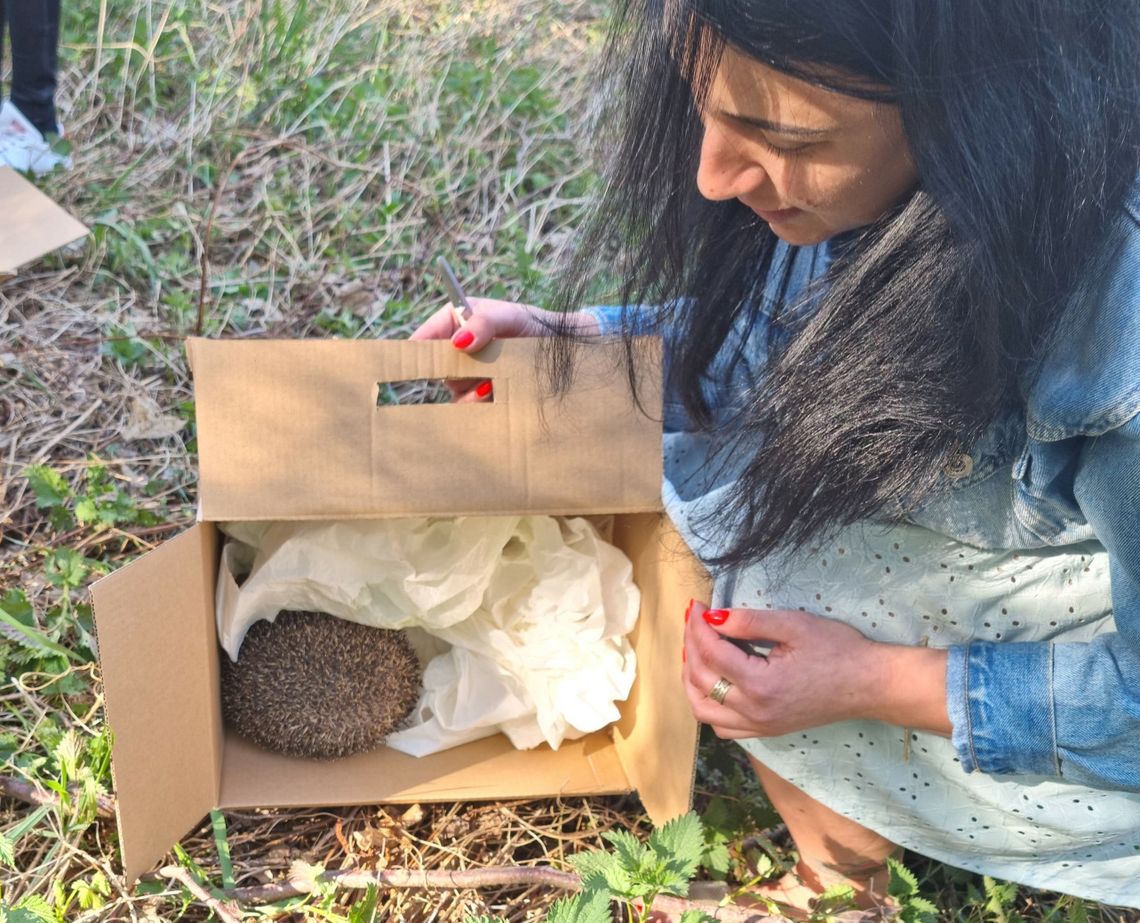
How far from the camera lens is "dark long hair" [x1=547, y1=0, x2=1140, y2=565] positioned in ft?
3.36

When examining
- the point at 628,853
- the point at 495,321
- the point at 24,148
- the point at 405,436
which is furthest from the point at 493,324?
the point at 24,148

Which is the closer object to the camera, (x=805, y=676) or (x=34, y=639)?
(x=805, y=676)

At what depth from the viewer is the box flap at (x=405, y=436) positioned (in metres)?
1.46

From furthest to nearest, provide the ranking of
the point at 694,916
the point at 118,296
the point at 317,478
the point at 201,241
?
the point at 201,241 → the point at 118,296 → the point at 317,478 → the point at 694,916

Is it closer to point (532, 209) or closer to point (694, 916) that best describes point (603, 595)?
point (694, 916)

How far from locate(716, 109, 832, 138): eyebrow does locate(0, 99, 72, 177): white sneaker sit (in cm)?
235

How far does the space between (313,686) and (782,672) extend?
29.5 inches

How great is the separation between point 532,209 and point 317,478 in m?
1.75

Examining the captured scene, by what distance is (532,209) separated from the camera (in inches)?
121

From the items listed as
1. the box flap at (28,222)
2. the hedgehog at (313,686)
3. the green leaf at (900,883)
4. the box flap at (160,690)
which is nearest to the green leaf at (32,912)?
the box flap at (160,690)

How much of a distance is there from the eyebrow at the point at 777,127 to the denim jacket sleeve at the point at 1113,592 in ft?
1.09

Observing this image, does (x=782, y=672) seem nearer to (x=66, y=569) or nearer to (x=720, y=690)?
(x=720, y=690)

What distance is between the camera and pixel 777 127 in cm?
111

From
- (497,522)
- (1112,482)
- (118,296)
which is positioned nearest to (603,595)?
(497,522)
